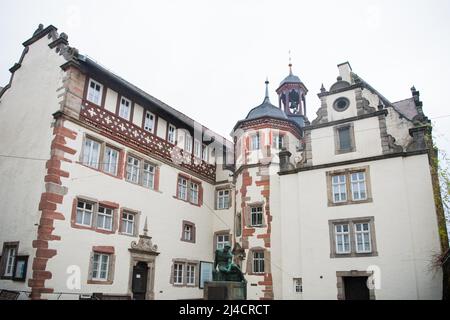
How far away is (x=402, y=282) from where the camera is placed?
52.4 feet

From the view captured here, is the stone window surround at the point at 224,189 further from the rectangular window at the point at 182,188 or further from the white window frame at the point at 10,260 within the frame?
the white window frame at the point at 10,260

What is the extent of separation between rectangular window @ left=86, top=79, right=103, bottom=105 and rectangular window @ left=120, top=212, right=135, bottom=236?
5058 mm

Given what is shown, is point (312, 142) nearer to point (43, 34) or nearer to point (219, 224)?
point (219, 224)

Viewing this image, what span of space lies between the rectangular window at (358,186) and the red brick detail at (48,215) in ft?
41.3

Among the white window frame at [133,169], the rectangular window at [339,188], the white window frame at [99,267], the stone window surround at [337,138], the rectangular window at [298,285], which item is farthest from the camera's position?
the stone window surround at [337,138]

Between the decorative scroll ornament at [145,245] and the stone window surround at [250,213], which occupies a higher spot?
the stone window surround at [250,213]

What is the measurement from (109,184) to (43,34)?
785cm

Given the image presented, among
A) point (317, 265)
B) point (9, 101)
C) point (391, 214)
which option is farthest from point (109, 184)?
point (391, 214)

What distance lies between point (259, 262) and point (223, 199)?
487cm

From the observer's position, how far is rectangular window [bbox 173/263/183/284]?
19.2 metres

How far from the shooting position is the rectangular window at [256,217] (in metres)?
20.7

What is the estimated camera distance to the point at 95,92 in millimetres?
16781

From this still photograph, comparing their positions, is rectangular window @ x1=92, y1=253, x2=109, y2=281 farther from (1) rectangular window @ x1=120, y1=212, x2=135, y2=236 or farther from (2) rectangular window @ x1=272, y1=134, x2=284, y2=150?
(2) rectangular window @ x1=272, y1=134, x2=284, y2=150

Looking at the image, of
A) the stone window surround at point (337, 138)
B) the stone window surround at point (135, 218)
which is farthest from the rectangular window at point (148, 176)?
the stone window surround at point (337, 138)
